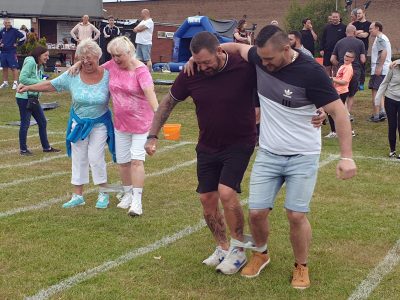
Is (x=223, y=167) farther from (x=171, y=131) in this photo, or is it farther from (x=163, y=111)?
(x=171, y=131)

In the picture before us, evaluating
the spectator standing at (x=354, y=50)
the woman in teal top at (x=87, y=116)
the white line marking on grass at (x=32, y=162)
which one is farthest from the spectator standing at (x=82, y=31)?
the woman in teal top at (x=87, y=116)

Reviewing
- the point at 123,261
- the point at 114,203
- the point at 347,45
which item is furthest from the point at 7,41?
the point at 123,261

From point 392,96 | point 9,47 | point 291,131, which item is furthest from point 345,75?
point 9,47

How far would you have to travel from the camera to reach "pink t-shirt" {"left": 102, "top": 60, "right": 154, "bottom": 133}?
636cm

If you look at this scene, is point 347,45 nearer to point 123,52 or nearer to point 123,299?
point 123,52

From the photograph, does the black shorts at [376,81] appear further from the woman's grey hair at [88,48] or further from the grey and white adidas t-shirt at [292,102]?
the grey and white adidas t-shirt at [292,102]

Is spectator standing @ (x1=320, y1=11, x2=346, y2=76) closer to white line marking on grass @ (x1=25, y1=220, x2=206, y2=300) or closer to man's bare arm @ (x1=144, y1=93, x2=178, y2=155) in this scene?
white line marking on grass @ (x1=25, y1=220, x2=206, y2=300)

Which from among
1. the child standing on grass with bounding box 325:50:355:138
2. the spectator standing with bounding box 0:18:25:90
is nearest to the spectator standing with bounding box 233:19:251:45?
the child standing on grass with bounding box 325:50:355:138

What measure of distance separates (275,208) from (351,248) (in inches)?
57.0

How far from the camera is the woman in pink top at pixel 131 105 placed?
6.32m

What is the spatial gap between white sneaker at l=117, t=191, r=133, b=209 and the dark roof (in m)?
32.4

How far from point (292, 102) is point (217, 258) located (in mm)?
1580

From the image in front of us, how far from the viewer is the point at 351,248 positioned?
5457mm

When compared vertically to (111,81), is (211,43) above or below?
above
